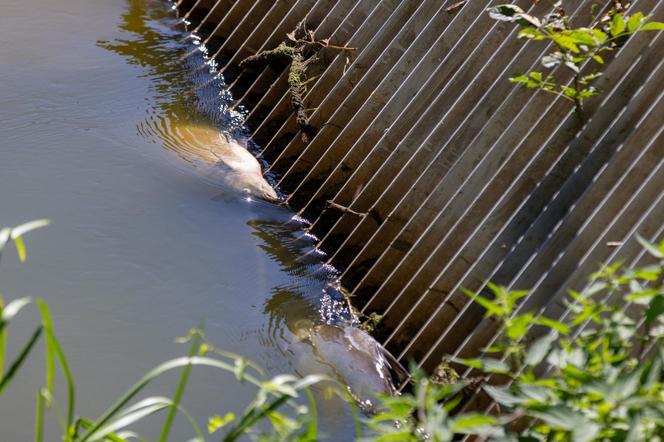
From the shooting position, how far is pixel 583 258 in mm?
4312

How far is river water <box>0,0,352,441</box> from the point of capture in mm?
4520

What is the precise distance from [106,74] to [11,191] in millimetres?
1730

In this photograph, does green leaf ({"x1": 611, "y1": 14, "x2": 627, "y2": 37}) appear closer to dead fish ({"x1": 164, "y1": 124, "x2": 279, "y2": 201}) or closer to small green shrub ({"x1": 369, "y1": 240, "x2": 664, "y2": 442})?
small green shrub ({"x1": 369, "y1": 240, "x2": 664, "y2": 442})

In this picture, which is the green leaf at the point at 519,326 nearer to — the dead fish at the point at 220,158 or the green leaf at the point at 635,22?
the green leaf at the point at 635,22

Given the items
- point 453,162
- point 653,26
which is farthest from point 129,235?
point 653,26

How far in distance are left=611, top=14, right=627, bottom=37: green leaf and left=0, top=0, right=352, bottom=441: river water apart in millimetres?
2196

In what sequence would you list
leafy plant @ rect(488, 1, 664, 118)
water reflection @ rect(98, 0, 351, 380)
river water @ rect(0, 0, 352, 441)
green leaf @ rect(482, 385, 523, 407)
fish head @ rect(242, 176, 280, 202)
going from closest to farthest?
green leaf @ rect(482, 385, 523, 407), leafy plant @ rect(488, 1, 664, 118), river water @ rect(0, 0, 352, 441), water reflection @ rect(98, 0, 351, 380), fish head @ rect(242, 176, 280, 202)

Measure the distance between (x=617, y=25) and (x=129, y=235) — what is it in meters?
3.03

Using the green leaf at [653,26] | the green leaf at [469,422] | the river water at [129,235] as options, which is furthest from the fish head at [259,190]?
the green leaf at [469,422]

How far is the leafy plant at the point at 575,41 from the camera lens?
4.34 metres

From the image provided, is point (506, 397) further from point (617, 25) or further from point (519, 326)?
point (617, 25)

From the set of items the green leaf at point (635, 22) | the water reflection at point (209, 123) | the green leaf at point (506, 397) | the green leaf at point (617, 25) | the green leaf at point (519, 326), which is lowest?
the water reflection at point (209, 123)

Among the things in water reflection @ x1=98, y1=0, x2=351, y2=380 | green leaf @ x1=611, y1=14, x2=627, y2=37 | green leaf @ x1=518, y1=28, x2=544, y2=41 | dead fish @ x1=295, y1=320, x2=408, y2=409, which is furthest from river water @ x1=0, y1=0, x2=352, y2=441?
green leaf @ x1=611, y1=14, x2=627, y2=37

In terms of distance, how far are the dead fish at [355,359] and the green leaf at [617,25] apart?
2.06 metres
